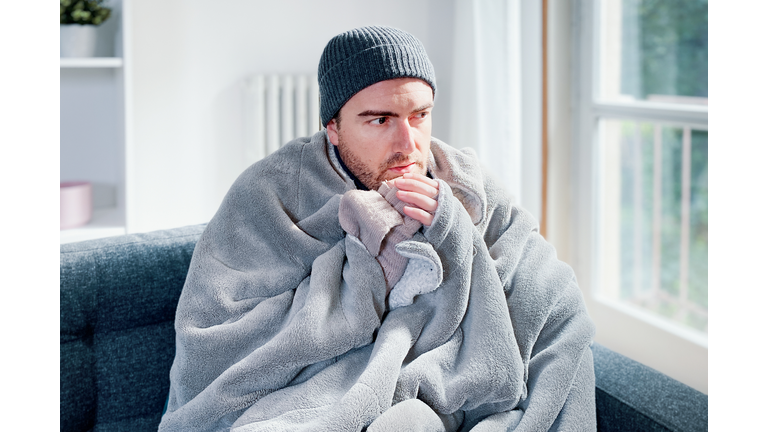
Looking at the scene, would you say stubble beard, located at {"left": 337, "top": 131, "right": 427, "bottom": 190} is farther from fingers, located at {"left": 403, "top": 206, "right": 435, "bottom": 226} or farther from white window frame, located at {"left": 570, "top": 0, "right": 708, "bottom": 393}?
white window frame, located at {"left": 570, "top": 0, "right": 708, "bottom": 393}

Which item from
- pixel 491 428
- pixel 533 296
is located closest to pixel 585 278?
pixel 533 296

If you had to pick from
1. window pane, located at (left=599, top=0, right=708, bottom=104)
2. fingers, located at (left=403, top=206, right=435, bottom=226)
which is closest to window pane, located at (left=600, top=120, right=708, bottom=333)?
window pane, located at (left=599, top=0, right=708, bottom=104)

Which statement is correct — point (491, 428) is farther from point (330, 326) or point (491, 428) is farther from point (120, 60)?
point (120, 60)

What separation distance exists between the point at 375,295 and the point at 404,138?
0.31m

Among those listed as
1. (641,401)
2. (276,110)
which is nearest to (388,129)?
(641,401)

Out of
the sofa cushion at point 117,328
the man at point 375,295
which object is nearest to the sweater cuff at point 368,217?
Answer: the man at point 375,295

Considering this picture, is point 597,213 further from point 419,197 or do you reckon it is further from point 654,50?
point 419,197

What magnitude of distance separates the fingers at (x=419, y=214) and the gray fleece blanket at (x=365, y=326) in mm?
18

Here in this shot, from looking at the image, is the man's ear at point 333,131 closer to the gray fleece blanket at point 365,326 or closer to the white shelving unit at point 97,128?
the gray fleece blanket at point 365,326

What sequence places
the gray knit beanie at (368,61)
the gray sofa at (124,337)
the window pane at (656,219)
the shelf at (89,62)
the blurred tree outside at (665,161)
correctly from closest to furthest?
the gray knit beanie at (368,61)
the gray sofa at (124,337)
the shelf at (89,62)
the blurred tree outside at (665,161)
the window pane at (656,219)

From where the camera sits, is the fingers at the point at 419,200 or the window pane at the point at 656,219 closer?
the fingers at the point at 419,200

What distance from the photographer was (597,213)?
99.3 inches

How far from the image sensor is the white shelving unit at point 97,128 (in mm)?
2238

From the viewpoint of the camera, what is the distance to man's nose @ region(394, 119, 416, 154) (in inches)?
49.3
